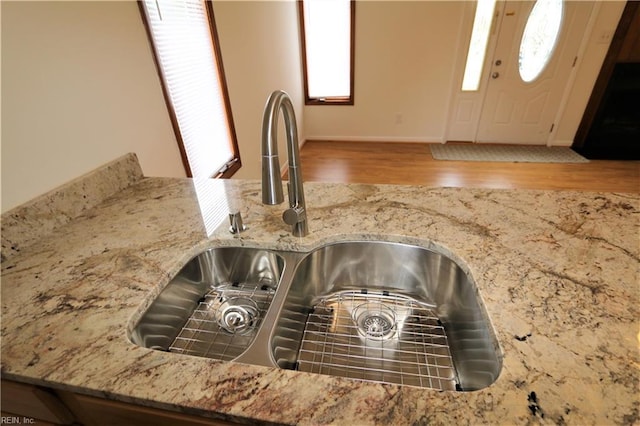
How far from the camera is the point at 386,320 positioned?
2.87ft

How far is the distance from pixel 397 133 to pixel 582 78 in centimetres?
220

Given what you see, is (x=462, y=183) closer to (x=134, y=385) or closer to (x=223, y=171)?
(x=223, y=171)

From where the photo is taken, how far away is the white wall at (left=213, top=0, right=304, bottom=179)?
223 cm

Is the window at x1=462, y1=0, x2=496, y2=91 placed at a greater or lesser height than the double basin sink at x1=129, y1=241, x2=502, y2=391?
greater

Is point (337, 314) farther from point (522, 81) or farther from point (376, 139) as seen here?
point (522, 81)

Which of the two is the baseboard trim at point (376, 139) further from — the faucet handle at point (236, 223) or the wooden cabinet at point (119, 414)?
the wooden cabinet at point (119, 414)

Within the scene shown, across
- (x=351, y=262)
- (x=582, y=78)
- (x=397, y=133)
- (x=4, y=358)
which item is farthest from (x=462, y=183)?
(x=4, y=358)

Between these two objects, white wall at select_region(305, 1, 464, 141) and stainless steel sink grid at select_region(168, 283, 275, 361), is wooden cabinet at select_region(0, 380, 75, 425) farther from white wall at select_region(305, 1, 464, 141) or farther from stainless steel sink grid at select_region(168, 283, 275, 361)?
white wall at select_region(305, 1, 464, 141)

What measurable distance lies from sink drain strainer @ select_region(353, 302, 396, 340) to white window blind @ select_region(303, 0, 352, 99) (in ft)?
13.1

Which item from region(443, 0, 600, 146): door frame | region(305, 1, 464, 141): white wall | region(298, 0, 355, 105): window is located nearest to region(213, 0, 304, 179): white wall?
region(298, 0, 355, 105): window

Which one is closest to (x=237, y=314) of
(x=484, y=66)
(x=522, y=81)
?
(x=484, y=66)

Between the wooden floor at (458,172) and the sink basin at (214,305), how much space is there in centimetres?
256

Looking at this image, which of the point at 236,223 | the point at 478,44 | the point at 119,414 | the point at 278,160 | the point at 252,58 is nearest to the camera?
the point at 119,414

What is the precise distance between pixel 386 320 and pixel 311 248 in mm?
304
